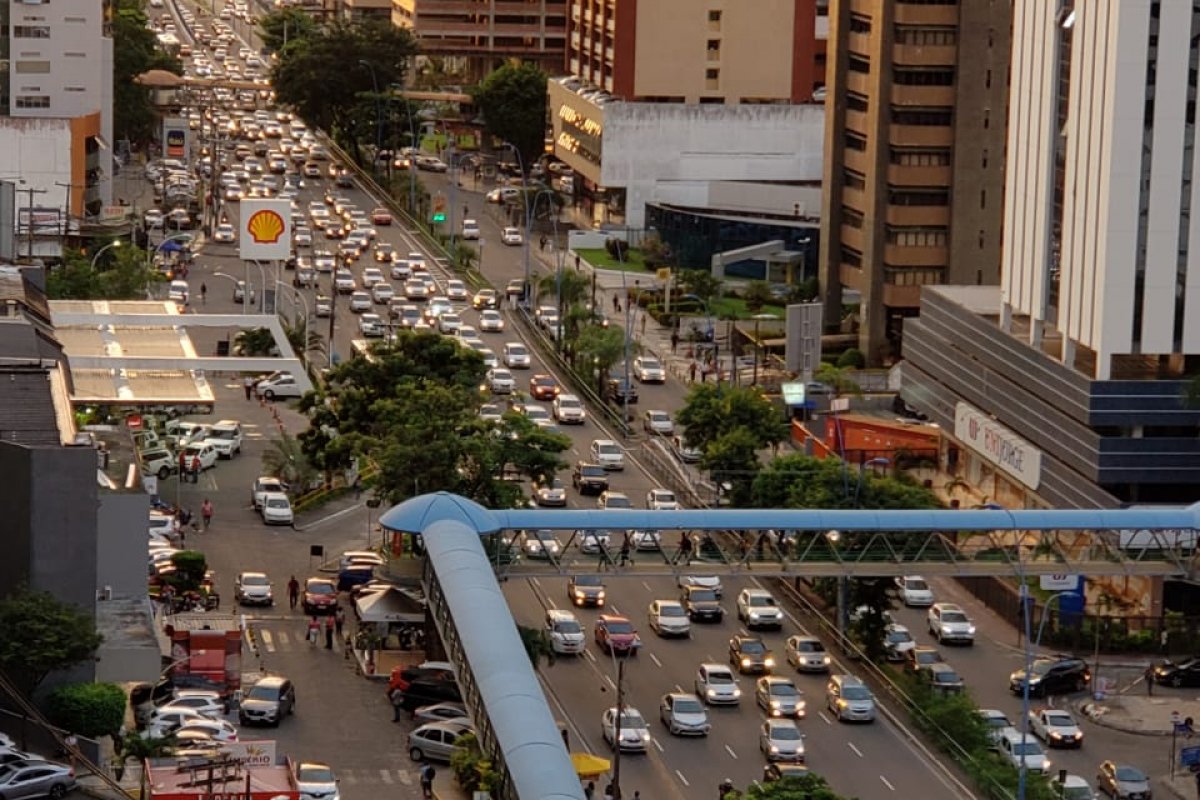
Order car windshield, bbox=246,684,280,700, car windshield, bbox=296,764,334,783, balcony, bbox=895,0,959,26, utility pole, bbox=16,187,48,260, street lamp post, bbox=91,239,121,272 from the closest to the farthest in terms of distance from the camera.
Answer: car windshield, bbox=296,764,334,783 < car windshield, bbox=246,684,280,700 < balcony, bbox=895,0,959,26 < utility pole, bbox=16,187,48,260 < street lamp post, bbox=91,239,121,272

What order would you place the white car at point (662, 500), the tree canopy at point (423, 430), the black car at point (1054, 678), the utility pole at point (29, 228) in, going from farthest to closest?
1. the utility pole at point (29, 228)
2. the white car at point (662, 500)
3. the tree canopy at point (423, 430)
4. the black car at point (1054, 678)

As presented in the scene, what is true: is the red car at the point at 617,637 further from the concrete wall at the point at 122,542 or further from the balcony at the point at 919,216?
the balcony at the point at 919,216

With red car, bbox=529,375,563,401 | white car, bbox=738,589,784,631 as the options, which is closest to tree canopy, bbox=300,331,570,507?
white car, bbox=738,589,784,631

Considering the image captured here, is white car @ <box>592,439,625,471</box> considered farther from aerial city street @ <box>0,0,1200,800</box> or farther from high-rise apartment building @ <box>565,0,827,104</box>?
high-rise apartment building @ <box>565,0,827,104</box>

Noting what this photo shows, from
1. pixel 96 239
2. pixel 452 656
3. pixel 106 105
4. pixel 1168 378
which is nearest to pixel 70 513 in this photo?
pixel 452 656

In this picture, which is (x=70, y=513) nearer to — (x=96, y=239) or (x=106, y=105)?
(x=96, y=239)

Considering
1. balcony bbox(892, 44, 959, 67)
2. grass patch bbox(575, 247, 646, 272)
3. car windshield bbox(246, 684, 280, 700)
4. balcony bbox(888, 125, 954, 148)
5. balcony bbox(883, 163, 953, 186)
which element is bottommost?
car windshield bbox(246, 684, 280, 700)

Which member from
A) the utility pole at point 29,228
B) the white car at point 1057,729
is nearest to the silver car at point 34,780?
the white car at point 1057,729
